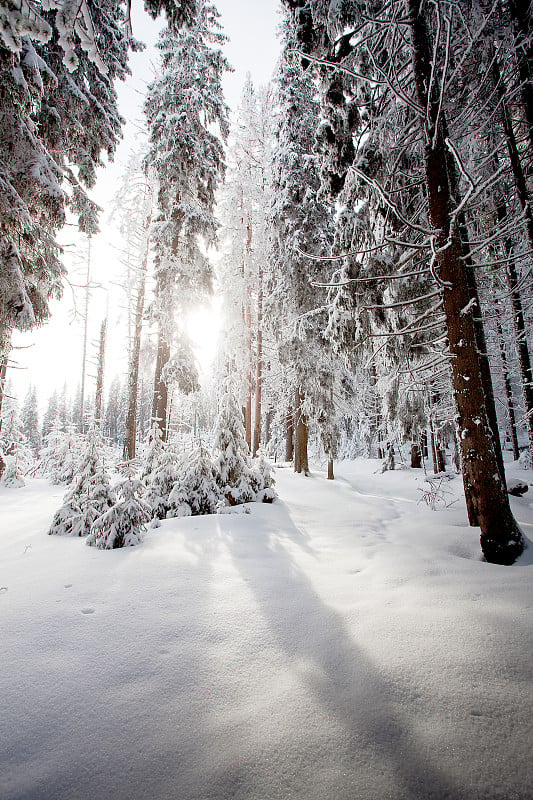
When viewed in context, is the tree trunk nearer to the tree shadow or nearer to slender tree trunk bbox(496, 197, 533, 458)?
slender tree trunk bbox(496, 197, 533, 458)

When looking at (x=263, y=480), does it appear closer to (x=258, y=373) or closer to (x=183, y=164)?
(x=258, y=373)

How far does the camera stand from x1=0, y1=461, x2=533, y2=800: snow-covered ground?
5.03ft

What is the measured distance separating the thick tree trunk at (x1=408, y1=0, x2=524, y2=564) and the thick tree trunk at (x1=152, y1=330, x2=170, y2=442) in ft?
25.2

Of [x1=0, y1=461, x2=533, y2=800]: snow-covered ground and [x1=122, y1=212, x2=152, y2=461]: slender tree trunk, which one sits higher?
[x1=122, y1=212, x2=152, y2=461]: slender tree trunk

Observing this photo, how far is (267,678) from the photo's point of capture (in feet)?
7.28

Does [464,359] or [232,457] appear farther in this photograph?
[232,457]

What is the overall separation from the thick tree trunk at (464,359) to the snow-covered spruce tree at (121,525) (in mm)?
4926

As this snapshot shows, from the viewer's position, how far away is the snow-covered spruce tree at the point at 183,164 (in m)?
9.97

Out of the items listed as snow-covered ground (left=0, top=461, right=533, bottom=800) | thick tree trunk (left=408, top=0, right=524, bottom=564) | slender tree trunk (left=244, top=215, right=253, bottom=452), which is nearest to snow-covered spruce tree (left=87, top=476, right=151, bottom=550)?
snow-covered ground (left=0, top=461, right=533, bottom=800)

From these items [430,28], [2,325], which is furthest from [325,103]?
[2,325]

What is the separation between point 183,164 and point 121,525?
10571 millimetres

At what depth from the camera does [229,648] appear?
253 centimetres

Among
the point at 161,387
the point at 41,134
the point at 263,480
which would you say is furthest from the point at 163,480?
the point at 41,134

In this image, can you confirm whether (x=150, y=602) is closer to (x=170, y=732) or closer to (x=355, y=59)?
(x=170, y=732)
